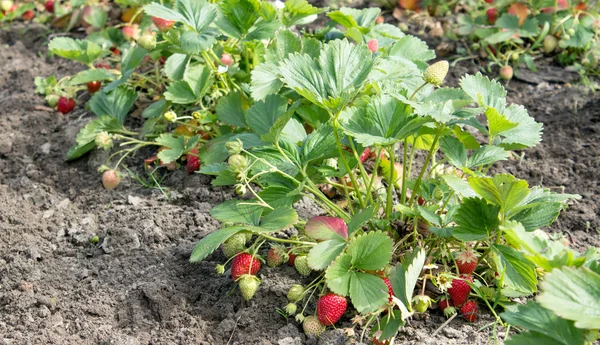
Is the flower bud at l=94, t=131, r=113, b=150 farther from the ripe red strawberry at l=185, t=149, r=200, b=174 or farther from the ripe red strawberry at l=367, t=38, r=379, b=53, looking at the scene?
the ripe red strawberry at l=367, t=38, r=379, b=53

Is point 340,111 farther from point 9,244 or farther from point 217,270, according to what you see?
point 9,244

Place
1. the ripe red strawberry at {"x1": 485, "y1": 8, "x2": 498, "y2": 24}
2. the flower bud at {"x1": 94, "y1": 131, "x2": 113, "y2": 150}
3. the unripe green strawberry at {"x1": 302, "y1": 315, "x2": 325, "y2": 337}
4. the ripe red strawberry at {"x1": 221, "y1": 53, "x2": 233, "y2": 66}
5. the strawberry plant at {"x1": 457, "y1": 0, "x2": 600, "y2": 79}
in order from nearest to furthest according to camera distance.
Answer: the unripe green strawberry at {"x1": 302, "y1": 315, "x2": 325, "y2": 337}
the flower bud at {"x1": 94, "y1": 131, "x2": 113, "y2": 150}
the ripe red strawberry at {"x1": 221, "y1": 53, "x2": 233, "y2": 66}
the strawberry plant at {"x1": 457, "y1": 0, "x2": 600, "y2": 79}
the ripe red strawberry at {"x1": 485, "y1": 8, "x2": 498, "y2": 24}

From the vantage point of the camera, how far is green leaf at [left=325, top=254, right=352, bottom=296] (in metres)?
1.57

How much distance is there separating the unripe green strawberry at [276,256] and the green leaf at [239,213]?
14 cm

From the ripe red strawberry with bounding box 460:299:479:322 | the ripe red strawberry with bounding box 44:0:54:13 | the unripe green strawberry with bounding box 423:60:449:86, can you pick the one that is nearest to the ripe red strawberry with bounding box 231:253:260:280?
the ripe red strawberry with bounding box 460:299:479:322

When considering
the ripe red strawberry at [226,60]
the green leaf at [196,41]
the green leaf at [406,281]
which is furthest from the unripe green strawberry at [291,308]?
the ripe red strawberry at [226,60]

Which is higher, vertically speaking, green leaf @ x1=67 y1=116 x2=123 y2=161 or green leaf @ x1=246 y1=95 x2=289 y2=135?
green leaf @ x1=246 y1=95 x2=289 y2=135

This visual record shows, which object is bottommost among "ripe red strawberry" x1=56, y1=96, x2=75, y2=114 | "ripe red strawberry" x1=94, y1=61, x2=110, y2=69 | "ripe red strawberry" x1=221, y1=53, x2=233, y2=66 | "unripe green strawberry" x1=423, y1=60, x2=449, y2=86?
"ripe red strawberry" x1=56, y1=96, x2=75, y2=114

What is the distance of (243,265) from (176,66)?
831 millimetres

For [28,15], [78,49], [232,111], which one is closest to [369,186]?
[232,111]

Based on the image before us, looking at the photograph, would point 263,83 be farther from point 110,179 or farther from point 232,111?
point 110,179

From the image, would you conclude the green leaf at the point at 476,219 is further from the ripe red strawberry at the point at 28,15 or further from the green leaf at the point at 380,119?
the ripe red strawberry at the point at 28,15

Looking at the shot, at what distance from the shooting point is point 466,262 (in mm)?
1731

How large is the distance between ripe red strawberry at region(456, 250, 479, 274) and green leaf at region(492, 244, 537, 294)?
10 cm
